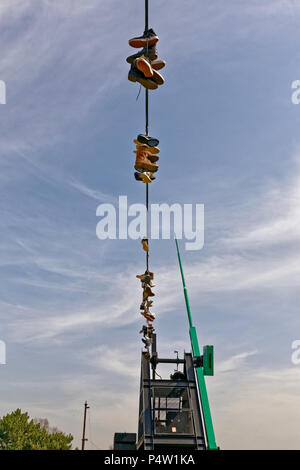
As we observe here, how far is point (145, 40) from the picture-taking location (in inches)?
160

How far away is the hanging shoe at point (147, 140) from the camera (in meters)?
4.88

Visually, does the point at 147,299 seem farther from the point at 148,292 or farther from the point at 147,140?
the point at 147,140

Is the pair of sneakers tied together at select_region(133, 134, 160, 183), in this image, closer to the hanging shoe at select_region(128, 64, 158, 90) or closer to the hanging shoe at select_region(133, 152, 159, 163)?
the hanging shoe at select_region(133, 152, 159, 163)

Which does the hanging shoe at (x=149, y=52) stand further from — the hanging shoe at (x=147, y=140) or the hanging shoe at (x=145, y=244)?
the hanging shoe at (x=145, y=244)

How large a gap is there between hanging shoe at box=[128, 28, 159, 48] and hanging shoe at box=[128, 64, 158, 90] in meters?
0.23

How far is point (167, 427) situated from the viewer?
424 inches

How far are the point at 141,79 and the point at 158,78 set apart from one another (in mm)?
170

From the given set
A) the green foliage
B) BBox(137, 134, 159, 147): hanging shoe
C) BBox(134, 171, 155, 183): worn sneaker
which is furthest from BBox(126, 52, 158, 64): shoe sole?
the green foliage

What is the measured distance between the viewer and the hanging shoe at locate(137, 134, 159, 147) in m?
4.88

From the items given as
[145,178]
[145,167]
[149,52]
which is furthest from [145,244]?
[149,52]
